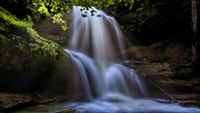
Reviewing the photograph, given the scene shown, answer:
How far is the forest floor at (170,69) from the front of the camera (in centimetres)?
946

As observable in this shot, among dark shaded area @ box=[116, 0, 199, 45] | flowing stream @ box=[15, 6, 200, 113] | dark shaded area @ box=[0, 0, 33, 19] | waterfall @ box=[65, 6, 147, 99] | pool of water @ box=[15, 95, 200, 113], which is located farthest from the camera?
dark shaded area @ box=[116, 0, 199, 45]

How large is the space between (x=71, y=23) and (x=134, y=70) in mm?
4389

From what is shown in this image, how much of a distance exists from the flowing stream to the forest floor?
1.86 feet

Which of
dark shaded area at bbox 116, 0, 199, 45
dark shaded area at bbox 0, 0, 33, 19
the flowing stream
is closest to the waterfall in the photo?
the flowing stream

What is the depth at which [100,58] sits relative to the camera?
12805 mm

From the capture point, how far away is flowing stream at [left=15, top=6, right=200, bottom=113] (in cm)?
745

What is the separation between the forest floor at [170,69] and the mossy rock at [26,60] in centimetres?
350

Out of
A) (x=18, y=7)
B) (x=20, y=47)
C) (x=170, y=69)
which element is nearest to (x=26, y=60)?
(x=20, y=47)

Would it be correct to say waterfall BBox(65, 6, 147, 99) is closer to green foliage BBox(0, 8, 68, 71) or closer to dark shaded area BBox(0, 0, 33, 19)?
green foliage BBox(0, 8, 68, 71)

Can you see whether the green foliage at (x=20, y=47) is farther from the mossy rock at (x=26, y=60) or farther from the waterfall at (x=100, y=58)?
the waterfall at (x=100, y=58)

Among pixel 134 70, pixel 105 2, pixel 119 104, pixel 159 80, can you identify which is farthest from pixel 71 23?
pixel 105 2

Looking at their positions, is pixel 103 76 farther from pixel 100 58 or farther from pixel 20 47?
pixel 20 47

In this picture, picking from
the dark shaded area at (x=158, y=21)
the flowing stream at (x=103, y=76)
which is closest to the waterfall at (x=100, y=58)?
the flowing stream at (x=103, y=76)

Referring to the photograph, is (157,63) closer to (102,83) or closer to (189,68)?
(189,68)
